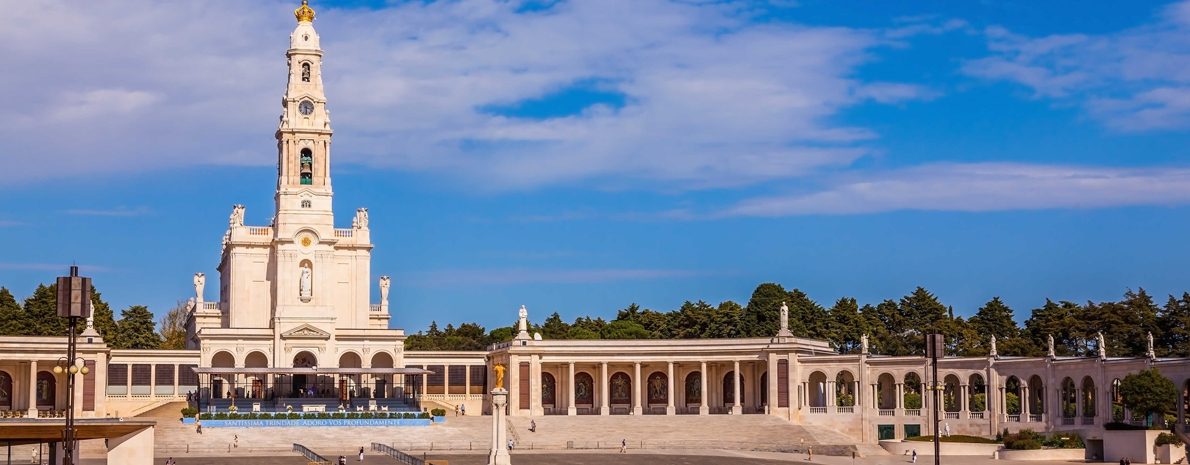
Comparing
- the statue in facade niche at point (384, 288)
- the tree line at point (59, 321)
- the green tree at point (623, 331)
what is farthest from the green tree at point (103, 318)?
the green tree at point (623, 331)

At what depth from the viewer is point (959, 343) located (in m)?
122

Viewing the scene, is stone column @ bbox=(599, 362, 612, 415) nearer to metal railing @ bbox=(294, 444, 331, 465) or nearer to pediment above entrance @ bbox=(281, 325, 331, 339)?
pediment above entrance @ bbox=(281, 325, 331, 339)

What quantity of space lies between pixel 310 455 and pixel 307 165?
130 ft

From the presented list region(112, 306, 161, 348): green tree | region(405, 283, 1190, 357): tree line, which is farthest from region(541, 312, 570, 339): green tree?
region(112, 306, 161, 348): green tree

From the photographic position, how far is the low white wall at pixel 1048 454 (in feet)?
268

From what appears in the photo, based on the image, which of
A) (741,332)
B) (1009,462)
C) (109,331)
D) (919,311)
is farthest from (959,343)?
(109,331)

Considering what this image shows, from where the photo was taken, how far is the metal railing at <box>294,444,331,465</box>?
67500mm

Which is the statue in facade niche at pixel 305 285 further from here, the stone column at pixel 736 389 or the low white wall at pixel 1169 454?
the low white wall at pixel 1169 454

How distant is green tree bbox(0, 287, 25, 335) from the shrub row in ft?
92.3

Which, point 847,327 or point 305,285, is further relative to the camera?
point 847,327

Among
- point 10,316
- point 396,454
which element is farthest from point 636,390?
point 10,316

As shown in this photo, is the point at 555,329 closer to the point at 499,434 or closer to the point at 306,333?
the point at 306,333

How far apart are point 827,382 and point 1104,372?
1842 cm

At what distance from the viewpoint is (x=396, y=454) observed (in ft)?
244
